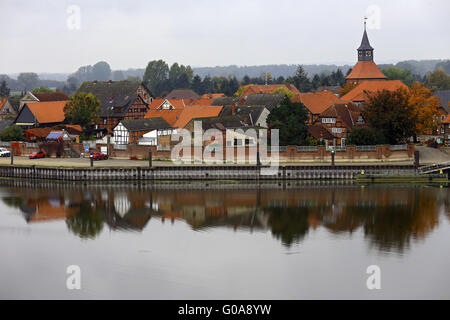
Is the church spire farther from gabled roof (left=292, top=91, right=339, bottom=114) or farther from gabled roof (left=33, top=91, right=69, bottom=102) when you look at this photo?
gabled roof (left=33, top=91, right=69, bottom=102)

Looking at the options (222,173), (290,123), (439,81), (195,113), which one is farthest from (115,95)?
(439,81)

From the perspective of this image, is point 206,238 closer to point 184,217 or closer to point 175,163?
point 184,217

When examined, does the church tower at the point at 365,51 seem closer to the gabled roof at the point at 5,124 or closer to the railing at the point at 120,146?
the gabled roof at the point at 5,124

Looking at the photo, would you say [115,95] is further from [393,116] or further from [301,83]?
[301,83]

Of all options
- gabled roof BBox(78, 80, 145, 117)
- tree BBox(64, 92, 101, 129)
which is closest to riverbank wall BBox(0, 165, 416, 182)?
tree BBox(64, 92, 101, 129)

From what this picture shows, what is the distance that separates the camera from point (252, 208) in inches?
2175

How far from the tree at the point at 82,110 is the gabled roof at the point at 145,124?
11.4 metres

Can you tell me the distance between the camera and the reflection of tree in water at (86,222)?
47.8m

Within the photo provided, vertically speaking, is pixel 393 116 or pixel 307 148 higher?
pixel 393 116

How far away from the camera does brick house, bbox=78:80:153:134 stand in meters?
97.9

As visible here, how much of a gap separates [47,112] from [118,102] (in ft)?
37.5

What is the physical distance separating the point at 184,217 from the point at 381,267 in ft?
59.9

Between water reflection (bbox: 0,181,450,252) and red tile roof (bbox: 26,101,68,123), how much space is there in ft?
84.3
